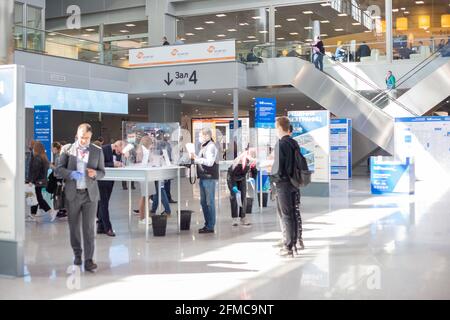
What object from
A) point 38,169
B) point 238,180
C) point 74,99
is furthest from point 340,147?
point 38,169

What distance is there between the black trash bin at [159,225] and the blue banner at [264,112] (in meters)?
9.16

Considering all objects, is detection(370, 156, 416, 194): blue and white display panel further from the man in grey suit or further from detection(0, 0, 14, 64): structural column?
detection(0, 0, 14, 64): structural column

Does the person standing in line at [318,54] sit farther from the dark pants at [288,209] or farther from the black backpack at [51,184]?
the dark pants at [288,209]

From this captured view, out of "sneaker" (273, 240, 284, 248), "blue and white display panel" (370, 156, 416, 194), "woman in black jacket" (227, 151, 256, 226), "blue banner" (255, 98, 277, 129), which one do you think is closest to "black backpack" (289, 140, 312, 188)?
"sneaker" (273, 240, 284, 248)

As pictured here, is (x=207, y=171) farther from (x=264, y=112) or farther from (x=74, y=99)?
(x=74, y=99)

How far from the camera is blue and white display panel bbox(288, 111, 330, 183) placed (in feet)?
49.1

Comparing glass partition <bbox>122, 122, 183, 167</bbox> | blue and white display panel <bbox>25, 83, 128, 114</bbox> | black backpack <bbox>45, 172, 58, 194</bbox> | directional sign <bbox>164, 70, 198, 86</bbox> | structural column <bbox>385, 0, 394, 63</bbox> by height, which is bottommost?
black backpack <bbox>45, 172, 58, 194</bbox>

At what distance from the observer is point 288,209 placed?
745 centimetres

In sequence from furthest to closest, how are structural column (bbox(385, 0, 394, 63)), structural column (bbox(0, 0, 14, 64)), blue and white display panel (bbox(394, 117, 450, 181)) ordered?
structural column (bbox(385, 0, 394, 63)) < blue and white display panel (bbox(394, 117, 450, 181)) < structural column (bbox(0, 0, 14, 64))

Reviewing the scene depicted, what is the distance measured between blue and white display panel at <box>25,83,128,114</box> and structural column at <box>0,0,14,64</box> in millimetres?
14454

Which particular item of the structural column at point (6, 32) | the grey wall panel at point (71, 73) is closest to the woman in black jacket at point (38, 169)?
the structural column at point (6, 32)

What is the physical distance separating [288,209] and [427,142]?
47.3 feet

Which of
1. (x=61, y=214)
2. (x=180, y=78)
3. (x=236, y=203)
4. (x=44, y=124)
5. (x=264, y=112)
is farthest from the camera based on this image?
(x=180, y=78)
